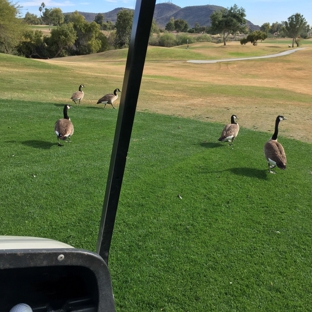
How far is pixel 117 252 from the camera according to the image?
14.7 feet

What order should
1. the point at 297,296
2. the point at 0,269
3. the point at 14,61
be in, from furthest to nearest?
the point at 14,61, the point at 297,296, the point at 0,269

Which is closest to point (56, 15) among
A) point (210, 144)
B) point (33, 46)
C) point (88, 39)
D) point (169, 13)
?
point (33, 46)

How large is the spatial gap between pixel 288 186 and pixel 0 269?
7.19 meters

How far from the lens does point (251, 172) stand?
325 inches

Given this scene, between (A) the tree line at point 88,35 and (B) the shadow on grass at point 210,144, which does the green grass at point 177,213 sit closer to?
(B) the shadow on grass at point 210,144

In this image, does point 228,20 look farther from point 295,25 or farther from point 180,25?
point 180,25

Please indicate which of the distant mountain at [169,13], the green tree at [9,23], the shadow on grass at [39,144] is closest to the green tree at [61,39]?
the green tree at [9,23]

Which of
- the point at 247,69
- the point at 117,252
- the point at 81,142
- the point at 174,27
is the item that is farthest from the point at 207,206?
the point at 174,27

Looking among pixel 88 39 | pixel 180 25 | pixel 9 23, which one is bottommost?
pixel 9 23

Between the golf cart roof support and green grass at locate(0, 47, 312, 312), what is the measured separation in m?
2.47

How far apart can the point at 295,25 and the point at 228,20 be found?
15.9 meters

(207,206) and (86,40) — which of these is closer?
(207,206)

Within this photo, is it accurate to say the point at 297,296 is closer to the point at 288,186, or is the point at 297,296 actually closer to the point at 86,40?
the point at 288,186

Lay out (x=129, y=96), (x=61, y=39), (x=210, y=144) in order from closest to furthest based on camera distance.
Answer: (x=129, y=96), (x=210, y=144), (x=61, y=39)
